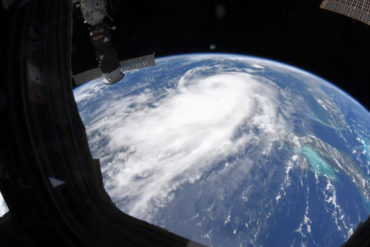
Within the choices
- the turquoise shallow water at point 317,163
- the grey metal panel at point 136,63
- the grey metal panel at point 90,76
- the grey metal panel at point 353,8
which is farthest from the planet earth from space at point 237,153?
the grey metal panel at point 136,63

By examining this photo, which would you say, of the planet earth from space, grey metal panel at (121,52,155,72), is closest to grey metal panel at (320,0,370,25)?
grey metal panel at (121,52,155,72)

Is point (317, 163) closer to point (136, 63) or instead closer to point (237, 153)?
point (237, 153)

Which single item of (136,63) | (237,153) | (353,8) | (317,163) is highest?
(353,8)

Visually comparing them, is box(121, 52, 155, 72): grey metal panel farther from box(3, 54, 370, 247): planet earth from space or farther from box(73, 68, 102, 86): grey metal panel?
box(3, 54, 370, 247): planet earth from space

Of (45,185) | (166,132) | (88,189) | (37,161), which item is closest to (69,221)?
(88,189)

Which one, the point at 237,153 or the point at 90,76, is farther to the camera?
the point at 237,153

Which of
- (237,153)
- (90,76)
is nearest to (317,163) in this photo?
(237,153)

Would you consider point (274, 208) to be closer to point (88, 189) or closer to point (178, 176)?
point (178, 176)
